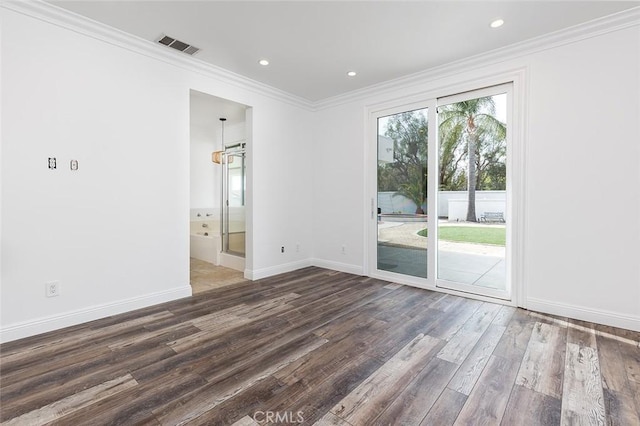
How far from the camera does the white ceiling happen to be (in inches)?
98.1

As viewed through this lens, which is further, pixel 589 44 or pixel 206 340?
pixel 589 44

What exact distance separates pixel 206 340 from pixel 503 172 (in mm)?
3541

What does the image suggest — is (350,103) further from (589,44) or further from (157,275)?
(157,275)

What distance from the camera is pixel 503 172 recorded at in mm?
3379

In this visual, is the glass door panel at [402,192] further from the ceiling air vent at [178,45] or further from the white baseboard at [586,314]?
the ceiling air vent at [178,45]

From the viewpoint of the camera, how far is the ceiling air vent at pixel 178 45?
9.89 feet

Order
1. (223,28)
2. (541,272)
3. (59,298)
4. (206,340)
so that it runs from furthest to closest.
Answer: (541,272), (223,28), (59,298), (206,340)

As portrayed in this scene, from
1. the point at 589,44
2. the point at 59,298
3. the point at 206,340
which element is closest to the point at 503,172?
the point at 589,44

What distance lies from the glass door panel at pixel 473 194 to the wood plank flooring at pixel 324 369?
0.71 metres

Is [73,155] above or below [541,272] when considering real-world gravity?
above

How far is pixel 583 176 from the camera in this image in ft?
9.25

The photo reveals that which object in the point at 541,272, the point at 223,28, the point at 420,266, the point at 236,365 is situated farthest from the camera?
the point at 420,266

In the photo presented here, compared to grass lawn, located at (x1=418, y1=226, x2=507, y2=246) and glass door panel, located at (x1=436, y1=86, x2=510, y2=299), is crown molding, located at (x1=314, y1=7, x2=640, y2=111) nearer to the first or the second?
glass door panel, located at (x1=436, y1=86, x2=510, y2=299)

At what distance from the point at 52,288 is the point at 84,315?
370 millimetres
